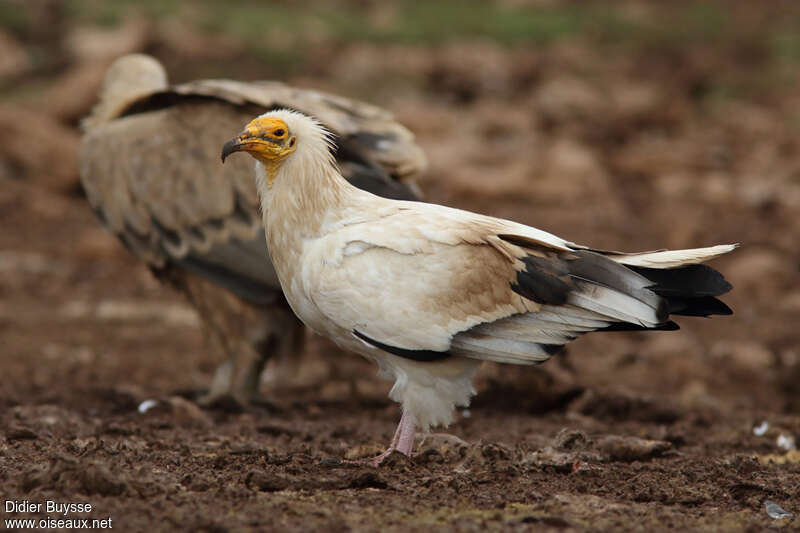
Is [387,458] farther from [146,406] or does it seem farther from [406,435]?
[146,406]

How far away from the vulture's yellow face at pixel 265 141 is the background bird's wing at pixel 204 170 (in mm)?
1902

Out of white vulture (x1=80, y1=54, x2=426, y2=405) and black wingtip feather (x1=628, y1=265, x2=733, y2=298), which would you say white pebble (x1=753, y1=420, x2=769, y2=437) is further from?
white vulture (x1=80, y1=54, x2=426, y2=405)

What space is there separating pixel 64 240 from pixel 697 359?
8144 mm

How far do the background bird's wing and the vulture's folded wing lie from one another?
88.2 inches

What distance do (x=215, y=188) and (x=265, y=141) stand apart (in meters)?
2.47

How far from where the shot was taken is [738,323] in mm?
10836

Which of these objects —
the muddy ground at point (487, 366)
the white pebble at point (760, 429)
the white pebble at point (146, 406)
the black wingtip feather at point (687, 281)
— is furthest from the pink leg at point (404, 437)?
the white pebble at point (760, 429)

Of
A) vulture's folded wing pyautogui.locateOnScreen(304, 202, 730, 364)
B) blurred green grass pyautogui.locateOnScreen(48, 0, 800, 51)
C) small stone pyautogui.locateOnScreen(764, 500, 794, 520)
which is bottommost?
small stone pyautogui.locateOnScreen(764, 500, 794, 520)

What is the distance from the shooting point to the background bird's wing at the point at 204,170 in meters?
7.12

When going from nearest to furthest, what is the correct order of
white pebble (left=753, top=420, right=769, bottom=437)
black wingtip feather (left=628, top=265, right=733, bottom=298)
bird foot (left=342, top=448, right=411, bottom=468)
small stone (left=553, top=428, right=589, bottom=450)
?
black wingtip feather (left=628, top=265, right=733, bottom=298) < bird foot (left=342, top=448, right=411, bottom=468) < small stone (left=553, top=428, right=589, bottom=450) < white pebble (left=753, top=420, right=769, bottom=437)

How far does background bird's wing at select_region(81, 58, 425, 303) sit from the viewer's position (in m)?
7.12

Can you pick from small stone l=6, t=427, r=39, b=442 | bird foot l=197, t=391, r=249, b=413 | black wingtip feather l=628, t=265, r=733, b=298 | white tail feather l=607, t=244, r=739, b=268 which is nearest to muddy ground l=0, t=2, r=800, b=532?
small stone l=6, t=427, r=39, b=442

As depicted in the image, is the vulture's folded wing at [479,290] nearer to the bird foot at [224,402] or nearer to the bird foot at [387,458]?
the bird foot at [387,458]

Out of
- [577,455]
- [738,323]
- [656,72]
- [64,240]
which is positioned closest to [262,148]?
[577,455]
